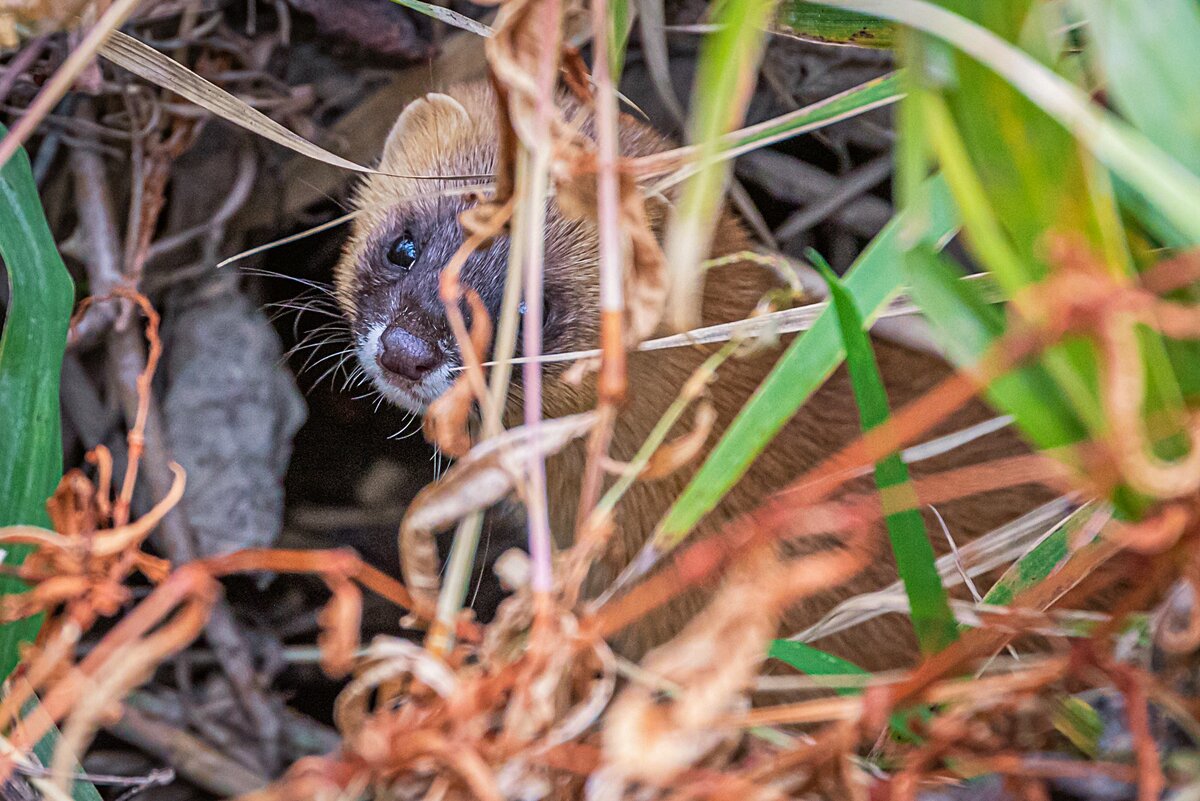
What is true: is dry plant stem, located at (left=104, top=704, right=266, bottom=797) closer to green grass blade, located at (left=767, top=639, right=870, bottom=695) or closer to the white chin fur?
the white chin fur

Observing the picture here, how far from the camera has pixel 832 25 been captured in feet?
3.61

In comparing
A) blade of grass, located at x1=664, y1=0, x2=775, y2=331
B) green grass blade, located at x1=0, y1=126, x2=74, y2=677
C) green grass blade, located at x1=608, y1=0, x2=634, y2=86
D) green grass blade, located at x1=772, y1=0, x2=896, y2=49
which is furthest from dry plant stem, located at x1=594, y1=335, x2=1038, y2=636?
green grass blade, located at x1=0, y1=126, x2=74, y2=677

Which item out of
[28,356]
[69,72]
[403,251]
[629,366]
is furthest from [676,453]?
[403,251]

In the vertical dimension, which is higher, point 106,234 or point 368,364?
point 106,234

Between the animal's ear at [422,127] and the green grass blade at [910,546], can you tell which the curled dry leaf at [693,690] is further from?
the animal's ear at [422,127]

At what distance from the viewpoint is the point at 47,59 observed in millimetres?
1603

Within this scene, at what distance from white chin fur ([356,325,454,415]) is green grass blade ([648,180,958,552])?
2.34 ft

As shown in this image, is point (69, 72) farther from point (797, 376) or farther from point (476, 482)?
point (797, 376)

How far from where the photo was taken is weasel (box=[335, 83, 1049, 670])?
57.6 inches

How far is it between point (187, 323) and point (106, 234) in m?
0.21

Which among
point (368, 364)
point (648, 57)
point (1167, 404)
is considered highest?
point (648, 57)

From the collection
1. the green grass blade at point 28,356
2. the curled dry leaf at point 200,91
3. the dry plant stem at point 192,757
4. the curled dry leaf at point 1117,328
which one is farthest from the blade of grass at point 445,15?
the dry plant stem at point 192,757

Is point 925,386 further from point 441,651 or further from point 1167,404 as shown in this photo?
point 441,651

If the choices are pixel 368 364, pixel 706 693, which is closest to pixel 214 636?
pixel 368 364
